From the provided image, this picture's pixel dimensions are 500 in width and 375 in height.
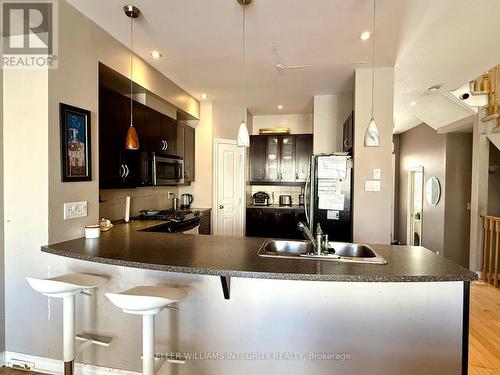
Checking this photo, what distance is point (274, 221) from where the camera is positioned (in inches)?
196

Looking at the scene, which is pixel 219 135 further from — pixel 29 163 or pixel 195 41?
pixel 29 163

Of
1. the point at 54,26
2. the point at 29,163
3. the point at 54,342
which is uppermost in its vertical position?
the point at 54,26

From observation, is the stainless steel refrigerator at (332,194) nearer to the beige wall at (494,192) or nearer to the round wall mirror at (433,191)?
the beige wall at (494,192)

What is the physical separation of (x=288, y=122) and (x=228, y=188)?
191 centimetres

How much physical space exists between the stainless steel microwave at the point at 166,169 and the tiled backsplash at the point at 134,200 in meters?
0.39

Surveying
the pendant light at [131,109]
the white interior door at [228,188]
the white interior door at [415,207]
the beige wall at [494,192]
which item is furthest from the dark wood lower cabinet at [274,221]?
the white interior door at [415,207]

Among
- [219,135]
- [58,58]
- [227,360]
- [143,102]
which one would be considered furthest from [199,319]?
[219,135]

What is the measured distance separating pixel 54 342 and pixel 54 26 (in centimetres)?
235

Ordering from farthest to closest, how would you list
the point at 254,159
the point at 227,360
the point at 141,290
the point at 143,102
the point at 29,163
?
1. the point at 254,159
2. the point at 143,102
3. the point at 29,163
4. the point at 227,360
5. the point at 141,290

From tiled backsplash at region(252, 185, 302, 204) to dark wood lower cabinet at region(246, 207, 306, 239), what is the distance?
0.51 meters

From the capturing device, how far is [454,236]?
5.17 m

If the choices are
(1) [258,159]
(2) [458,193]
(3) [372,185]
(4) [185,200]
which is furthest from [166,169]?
(2) [458,193]

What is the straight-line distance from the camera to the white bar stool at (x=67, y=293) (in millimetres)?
1604

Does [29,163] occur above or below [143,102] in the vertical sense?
below
